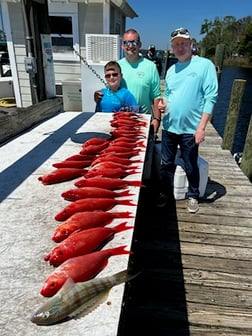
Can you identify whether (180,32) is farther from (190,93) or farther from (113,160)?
(113,160)

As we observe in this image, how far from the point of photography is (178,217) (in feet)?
12.9

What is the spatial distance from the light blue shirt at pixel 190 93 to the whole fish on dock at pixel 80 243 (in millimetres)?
2070

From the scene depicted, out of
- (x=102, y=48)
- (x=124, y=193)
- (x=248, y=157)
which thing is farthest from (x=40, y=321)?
(x=102, y=48)

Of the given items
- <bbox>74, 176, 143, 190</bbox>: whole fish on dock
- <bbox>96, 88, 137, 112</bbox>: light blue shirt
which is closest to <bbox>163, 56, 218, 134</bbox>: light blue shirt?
<bbox>96, 88, 137, 112</bbox>: light blue shirt

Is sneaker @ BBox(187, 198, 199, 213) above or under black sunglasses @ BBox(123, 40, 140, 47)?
under

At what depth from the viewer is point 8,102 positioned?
948 cm

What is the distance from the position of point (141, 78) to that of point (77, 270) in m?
3.20

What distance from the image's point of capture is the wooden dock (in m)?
2.44

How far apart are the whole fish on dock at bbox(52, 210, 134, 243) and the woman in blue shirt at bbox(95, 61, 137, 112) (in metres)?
2.49

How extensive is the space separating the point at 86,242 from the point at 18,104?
30.3 ft

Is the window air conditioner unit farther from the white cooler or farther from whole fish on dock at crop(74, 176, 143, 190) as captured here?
whole fish on dock at crop(74, 176, 143, 190)

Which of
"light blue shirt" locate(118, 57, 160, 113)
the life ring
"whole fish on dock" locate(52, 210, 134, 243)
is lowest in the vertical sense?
the life ring

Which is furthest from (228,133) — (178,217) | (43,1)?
(43,1)

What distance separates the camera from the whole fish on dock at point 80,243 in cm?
133
